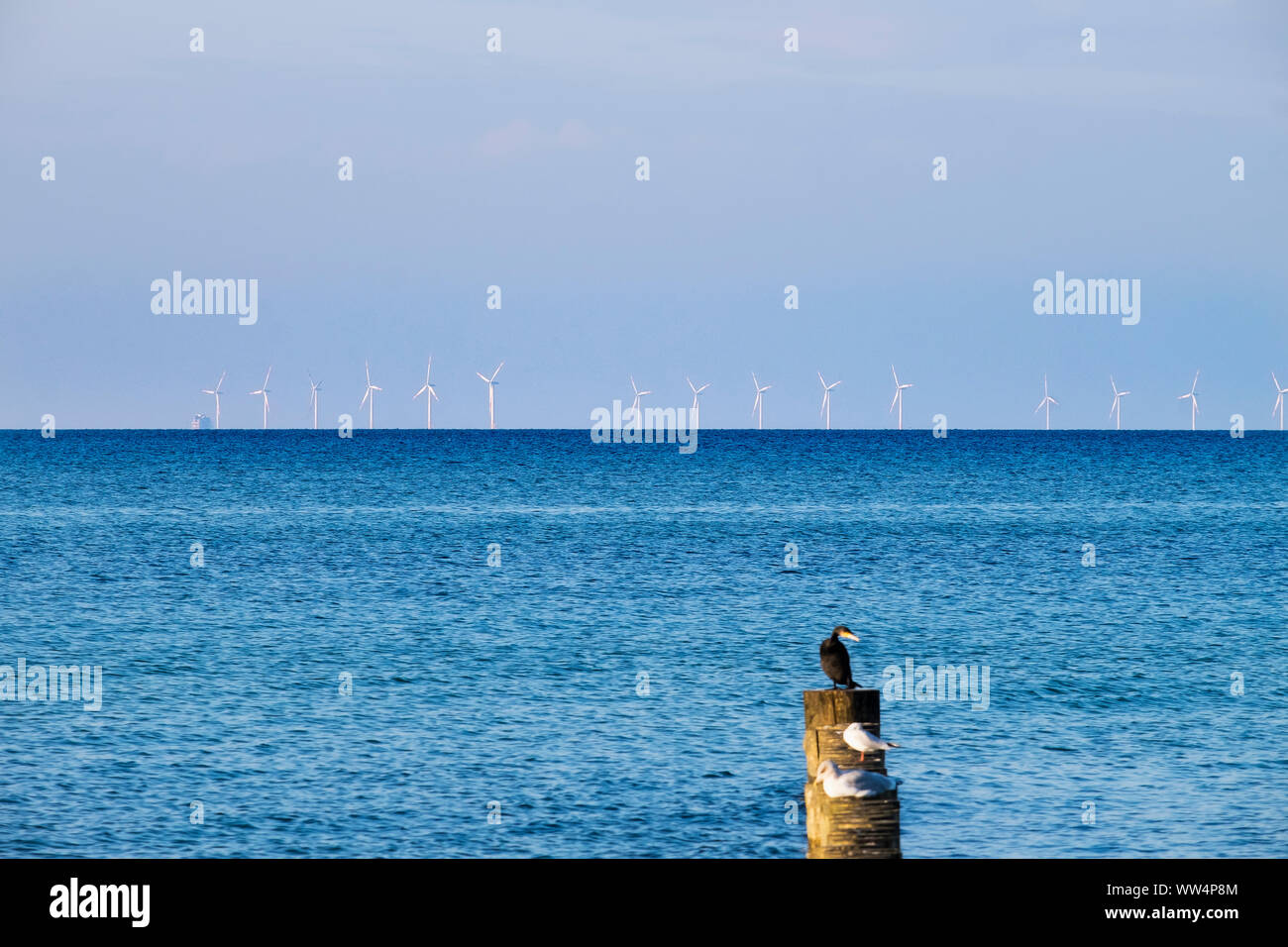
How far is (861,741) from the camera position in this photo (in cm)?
1464

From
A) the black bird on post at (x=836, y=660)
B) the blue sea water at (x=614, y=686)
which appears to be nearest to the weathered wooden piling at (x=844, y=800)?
the black bird on post at (x=836, y=660)

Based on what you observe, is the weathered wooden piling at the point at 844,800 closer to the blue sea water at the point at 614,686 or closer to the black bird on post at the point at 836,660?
the black bird on post at the point at 836,660

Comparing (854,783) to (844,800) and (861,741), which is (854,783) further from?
(861,741)

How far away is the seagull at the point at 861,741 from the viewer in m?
14.6

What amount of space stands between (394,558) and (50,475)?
4164 inches

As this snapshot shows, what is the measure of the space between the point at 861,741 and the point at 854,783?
1.93 feet

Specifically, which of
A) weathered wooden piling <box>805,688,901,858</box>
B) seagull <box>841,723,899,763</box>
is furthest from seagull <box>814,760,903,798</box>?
seagull <box>841,723,899,763</box>

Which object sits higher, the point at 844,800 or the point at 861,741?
the point at 861,741

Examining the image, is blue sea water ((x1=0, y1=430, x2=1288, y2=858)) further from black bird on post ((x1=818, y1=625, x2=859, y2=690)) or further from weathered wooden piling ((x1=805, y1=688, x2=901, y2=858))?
weathered wooden piling ((x1=805, y1=688, x2=901, y2=858))

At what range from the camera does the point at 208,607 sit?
51.1 m

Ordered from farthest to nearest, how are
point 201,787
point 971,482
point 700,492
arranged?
point 971,482 < point 700,492 < point 201,787

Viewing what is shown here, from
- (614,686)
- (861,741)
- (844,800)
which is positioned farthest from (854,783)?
(614,686)
